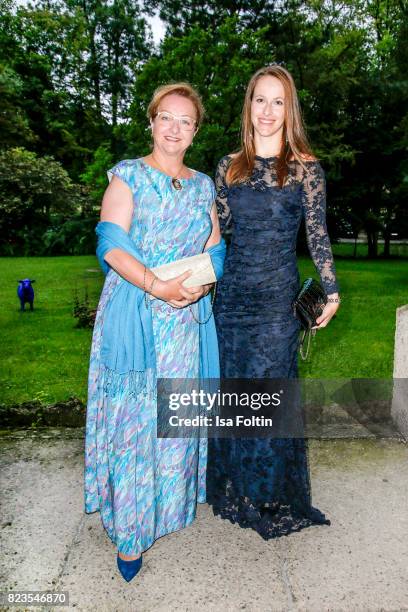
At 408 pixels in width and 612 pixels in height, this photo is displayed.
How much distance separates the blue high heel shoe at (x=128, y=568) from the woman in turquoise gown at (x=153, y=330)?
0.04 feet

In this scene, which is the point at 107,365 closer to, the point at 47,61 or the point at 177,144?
the point at 177,144

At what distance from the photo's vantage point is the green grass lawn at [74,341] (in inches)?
244

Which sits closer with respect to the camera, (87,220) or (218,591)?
(218,591)

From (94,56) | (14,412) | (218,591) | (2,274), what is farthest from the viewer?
(94,56)

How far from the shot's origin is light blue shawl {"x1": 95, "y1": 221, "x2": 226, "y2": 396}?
2330 millimetres

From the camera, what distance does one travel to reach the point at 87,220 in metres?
28.0

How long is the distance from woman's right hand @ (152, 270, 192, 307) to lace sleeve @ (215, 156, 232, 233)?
584 mm

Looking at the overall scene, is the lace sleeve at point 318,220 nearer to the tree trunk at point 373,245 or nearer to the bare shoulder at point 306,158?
the bare shoulder at point 306,158

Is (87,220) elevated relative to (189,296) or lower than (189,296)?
elevated

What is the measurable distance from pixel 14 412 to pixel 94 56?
1195 inches

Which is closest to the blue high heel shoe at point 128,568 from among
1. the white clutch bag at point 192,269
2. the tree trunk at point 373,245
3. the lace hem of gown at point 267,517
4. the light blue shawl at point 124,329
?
the lace hem of gown at point 267,517

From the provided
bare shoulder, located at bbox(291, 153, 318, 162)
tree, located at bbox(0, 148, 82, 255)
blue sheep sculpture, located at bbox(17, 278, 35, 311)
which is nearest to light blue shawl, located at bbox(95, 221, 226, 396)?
bare shoulder, located at bbox(291, 153, 318, 162)

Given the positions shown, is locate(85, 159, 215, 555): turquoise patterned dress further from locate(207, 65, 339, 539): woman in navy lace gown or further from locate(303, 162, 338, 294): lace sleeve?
locate(303, 162, 338, 294): lace sleeve

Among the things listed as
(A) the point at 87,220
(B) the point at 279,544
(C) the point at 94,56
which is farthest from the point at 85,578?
(C) the point at 94,56
